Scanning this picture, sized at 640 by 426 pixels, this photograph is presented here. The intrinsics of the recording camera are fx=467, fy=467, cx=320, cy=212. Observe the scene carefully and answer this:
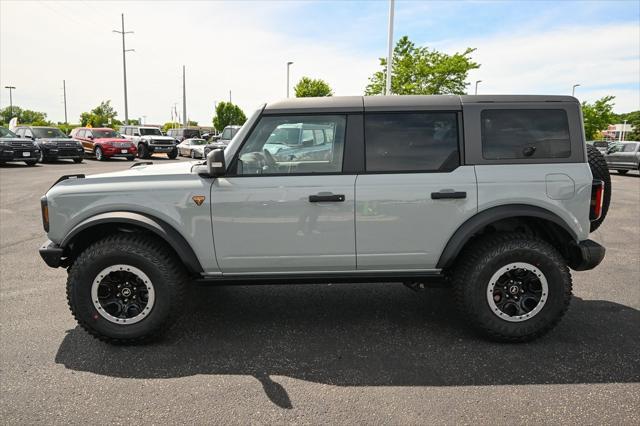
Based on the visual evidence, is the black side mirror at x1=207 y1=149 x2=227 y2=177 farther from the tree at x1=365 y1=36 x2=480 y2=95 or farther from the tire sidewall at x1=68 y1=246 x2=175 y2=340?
the tree at x1=365 y1=36 x2=480 y2=95

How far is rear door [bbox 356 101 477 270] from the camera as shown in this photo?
11.4ft

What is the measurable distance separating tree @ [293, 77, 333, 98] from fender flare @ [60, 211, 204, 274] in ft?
144

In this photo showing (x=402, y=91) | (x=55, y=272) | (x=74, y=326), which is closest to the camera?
(x=74, y=326)

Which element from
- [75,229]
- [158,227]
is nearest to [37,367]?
[75,229]

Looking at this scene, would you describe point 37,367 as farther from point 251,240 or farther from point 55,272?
point 55,272

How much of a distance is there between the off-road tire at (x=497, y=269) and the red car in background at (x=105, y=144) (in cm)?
2356

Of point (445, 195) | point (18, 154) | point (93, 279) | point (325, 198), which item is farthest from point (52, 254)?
point (18, 154)

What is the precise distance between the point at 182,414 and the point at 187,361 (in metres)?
0.68

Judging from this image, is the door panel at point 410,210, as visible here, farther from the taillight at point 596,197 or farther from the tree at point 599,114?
the tree at point 599,114

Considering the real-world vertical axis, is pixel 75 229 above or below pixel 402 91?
below

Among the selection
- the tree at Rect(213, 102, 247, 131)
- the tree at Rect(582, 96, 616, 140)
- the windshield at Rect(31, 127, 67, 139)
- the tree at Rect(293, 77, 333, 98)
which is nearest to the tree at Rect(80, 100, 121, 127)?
the tree at Rect(213, 102, 247, 131)

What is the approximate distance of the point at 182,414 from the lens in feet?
8.87

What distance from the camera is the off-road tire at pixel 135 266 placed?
349 centimetres

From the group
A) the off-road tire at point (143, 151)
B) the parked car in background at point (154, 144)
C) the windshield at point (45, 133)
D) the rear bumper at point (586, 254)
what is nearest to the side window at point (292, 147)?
the rear bumper at point (586, 254)
